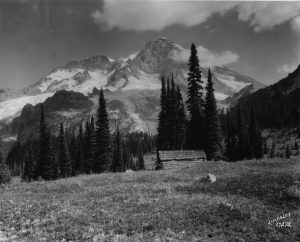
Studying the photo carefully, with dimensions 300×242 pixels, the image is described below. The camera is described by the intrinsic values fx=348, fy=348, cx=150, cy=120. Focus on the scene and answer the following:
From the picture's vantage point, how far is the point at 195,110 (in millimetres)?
71938

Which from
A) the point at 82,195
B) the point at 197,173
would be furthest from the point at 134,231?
the point at 197,173

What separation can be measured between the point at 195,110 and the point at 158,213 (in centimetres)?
5686

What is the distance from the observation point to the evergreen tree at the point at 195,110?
233 feet

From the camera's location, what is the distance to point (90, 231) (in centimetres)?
1380

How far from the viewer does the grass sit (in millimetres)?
13023

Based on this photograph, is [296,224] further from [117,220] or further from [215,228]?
[117,220]

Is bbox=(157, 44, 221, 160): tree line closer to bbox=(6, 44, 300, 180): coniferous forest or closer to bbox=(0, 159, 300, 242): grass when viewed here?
bbox=(6, 44, 300, 180): coniferous forest

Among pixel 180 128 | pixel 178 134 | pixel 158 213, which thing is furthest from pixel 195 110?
pixel 158 213

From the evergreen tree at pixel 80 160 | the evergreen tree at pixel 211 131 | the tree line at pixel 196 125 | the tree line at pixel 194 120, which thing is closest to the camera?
the evergreen tree at pixel 211 131

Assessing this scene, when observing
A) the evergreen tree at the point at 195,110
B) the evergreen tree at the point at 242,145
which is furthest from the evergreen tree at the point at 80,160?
the evergreen tree at the point at 242,145

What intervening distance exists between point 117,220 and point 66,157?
8963cm

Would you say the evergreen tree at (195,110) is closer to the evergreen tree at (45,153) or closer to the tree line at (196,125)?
the tree line at (196,125)

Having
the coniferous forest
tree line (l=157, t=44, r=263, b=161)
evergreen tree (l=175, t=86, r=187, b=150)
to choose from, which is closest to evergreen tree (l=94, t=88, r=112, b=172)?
the coniferous forest

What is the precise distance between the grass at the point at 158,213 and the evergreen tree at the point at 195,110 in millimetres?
44781
